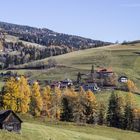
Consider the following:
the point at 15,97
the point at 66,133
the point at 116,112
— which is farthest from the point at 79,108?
the point at 66,133

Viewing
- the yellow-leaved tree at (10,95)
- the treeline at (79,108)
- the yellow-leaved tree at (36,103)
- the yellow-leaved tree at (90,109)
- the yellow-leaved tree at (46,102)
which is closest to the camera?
the yellow-leaved tree at (10,95)

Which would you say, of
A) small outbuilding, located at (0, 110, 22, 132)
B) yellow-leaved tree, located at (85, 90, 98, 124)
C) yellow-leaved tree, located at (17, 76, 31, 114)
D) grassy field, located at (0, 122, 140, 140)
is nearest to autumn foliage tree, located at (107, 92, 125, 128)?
yellow-leaved tree, located at (85, 90, 98, 124)

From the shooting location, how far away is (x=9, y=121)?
82375mm

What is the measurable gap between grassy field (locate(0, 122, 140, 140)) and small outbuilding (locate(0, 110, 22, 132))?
140cm

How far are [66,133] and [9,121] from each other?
11784mm

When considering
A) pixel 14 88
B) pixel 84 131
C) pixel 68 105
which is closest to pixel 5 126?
pixel 84 131

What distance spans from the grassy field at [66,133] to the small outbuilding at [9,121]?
140cm

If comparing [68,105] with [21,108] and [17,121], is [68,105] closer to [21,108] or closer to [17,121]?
[21,108]

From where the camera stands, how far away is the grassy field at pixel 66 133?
7500cm

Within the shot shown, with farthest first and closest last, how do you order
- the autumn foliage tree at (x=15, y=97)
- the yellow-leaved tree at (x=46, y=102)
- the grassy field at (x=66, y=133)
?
the yellow-leaved tree at (x=46, y=102) < the autumn foliage tree at (x=15, y=97) < the grassy field at (x=66, y=133)

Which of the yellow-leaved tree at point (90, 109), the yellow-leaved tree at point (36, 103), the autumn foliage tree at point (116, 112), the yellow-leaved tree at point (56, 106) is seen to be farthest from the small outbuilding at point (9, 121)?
the yellow-leaved tree at point (56, 106)

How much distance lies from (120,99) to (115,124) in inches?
403

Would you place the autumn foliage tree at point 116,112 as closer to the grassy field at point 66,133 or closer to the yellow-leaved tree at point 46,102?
the yellow-leaved tree at point 46,102

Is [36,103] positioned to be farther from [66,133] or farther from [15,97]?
[66,133]
